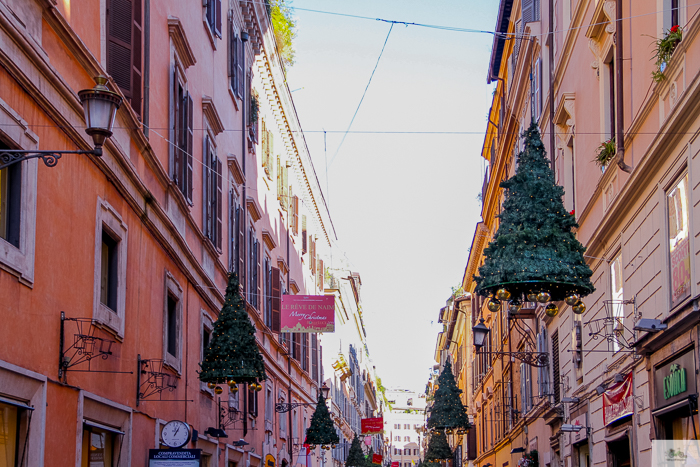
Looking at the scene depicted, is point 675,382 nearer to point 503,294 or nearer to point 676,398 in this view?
point 676,398

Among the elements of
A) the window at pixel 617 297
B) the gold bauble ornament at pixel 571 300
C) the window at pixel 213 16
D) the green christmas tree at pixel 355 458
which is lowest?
the green christmas tree at pixel 355 458

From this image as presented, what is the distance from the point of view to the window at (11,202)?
8.64 metres

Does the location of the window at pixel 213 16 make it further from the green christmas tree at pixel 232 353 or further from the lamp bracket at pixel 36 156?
the lamp bracket at pixel 36 156

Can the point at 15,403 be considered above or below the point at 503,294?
below

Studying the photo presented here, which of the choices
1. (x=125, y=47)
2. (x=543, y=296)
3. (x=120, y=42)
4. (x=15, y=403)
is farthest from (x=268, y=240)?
(x=15, y=403)

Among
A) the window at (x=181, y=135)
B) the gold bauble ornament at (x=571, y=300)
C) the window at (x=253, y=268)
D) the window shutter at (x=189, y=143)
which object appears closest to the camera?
the gold bauble ornament at (x=571, y=300)

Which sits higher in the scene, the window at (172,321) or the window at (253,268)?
the window at (253,268)

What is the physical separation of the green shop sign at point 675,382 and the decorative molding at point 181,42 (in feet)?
33.8

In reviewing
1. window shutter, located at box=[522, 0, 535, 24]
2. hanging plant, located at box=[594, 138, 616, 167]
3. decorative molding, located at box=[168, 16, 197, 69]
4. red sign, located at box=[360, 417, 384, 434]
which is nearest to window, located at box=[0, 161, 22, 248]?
decorative molding, located at box=[168, 16, 197, 69]

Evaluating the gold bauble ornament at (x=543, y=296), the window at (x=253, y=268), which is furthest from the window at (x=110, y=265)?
the window at (x=253, y=268)

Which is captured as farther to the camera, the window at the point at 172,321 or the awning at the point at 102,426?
the window at the point at 172,321

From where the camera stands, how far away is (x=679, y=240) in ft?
35.2

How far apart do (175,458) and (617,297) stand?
7.40 m

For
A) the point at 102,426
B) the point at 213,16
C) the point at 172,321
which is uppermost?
the point at 213,16
